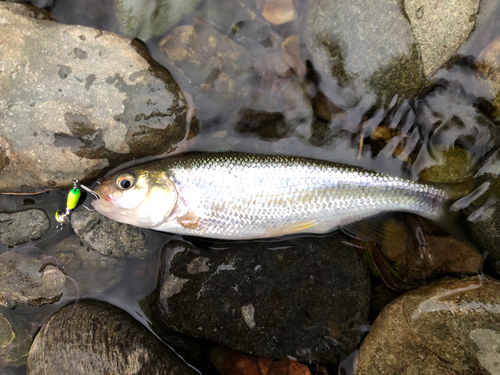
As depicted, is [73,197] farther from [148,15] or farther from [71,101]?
[148,15]

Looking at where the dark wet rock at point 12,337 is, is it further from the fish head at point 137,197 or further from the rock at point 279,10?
the rock at point 279,10

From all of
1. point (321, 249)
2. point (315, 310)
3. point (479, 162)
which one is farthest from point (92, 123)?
point (479, 162)

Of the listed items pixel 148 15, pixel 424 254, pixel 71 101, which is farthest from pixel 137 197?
pixel 424 254

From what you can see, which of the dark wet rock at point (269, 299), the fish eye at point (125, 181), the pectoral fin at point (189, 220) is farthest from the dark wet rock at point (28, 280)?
the pectoral fin at point (189, 220)

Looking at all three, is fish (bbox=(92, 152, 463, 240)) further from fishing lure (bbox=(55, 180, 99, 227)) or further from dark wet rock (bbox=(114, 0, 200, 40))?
dark wet rock (bbox=(114, 0, 200, 40))

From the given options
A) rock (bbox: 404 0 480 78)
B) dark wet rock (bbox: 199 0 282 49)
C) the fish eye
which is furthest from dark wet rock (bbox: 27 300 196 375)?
rock (bbox: 404 0 480 78)
